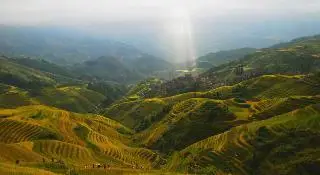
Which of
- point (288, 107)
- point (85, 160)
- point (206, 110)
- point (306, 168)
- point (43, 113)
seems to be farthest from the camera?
point (43, 113)

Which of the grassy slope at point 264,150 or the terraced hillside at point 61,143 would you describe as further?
the terraced hillside at point 61,143

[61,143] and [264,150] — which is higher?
[264,150]

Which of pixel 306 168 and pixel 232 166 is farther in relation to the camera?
pixel 232 166

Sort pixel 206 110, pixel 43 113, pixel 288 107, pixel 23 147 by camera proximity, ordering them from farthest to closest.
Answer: pixel 43 113
pixel 206 110
pixel 288 107
pixel 23 147

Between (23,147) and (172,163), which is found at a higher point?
(23,147)

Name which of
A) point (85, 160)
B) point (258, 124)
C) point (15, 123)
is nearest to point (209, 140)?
point (258, 124)

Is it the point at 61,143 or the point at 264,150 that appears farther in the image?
the point at 61,143

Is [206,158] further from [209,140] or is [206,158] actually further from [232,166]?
[209,140]

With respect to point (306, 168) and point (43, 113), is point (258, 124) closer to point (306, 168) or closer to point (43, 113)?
point (306, 168)

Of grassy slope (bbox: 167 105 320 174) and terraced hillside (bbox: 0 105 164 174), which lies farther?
terraced hillside (bbox: 0 105 164 174)
